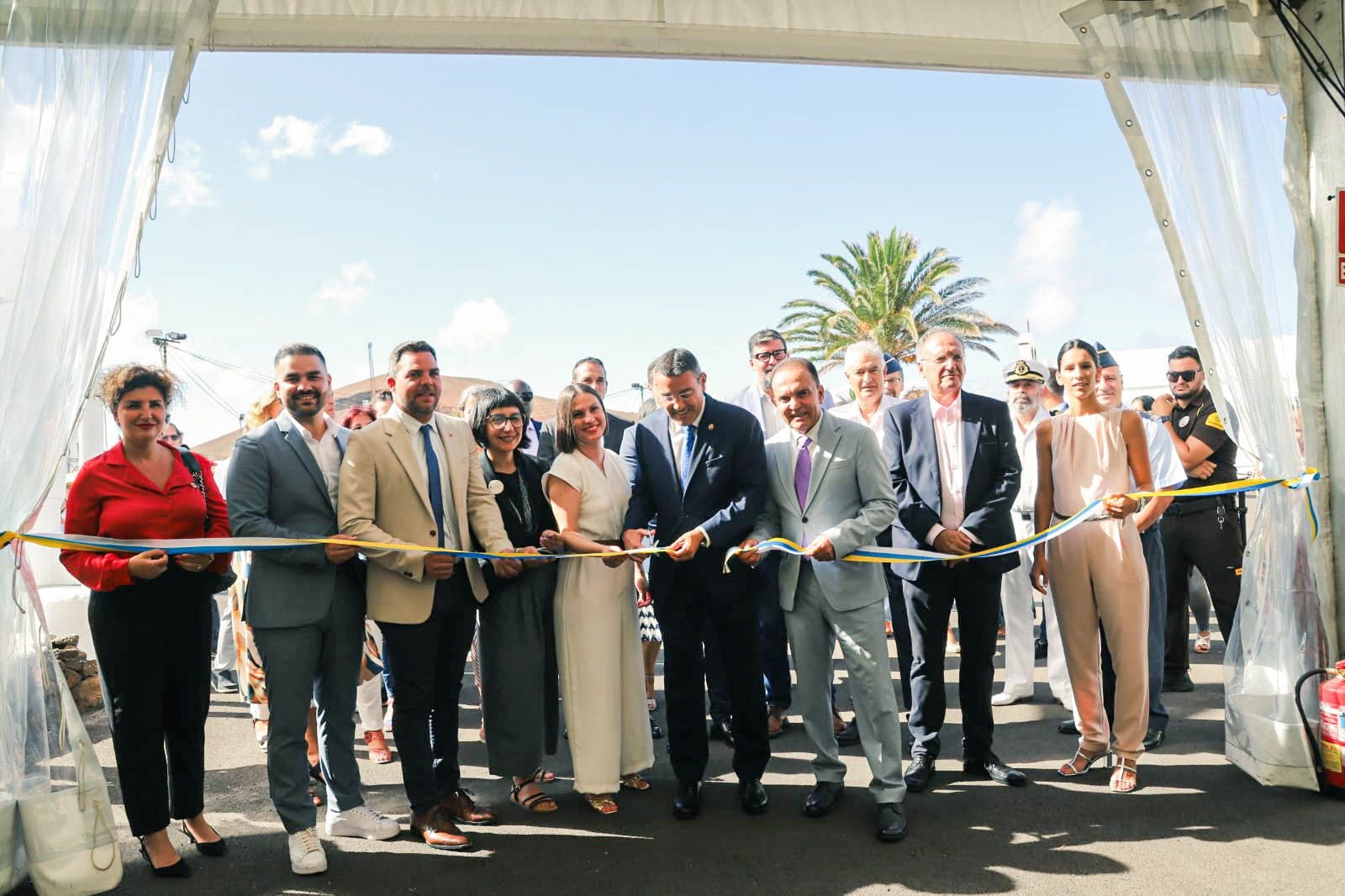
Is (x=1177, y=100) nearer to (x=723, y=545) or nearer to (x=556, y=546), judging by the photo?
(x=723, y=545)

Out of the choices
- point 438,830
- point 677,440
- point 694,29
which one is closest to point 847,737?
point 677,440

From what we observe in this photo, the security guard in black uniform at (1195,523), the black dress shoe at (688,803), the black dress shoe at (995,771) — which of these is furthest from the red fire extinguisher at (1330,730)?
the black dress shoe at (688,803)

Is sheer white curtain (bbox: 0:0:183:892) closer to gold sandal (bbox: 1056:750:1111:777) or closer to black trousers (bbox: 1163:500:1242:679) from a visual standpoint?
gold sandal (bbox: 1056:750:1111:777)

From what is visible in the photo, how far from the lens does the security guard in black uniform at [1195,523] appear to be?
573 centimetres

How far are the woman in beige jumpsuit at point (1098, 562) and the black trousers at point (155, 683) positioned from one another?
372 centimetres

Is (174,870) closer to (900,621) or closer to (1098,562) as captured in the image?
(900,621)

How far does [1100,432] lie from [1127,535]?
0.48 metres

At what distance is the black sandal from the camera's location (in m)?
4.18

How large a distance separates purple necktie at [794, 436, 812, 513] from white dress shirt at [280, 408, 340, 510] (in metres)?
1.91

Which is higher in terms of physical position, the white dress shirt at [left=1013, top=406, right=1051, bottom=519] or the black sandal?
the white dress shirt at [left=1013, top=406, right=1051, bottom=519]

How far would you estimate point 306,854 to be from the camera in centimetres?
354

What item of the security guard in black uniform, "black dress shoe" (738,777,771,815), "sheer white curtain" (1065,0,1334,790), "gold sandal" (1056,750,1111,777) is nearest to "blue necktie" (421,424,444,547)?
"black dress shoe" (738,777,771,815)

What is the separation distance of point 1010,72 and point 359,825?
4824 mm

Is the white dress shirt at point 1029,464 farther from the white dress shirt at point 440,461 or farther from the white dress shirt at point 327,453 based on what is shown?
the white dress shirt at point 327,453
